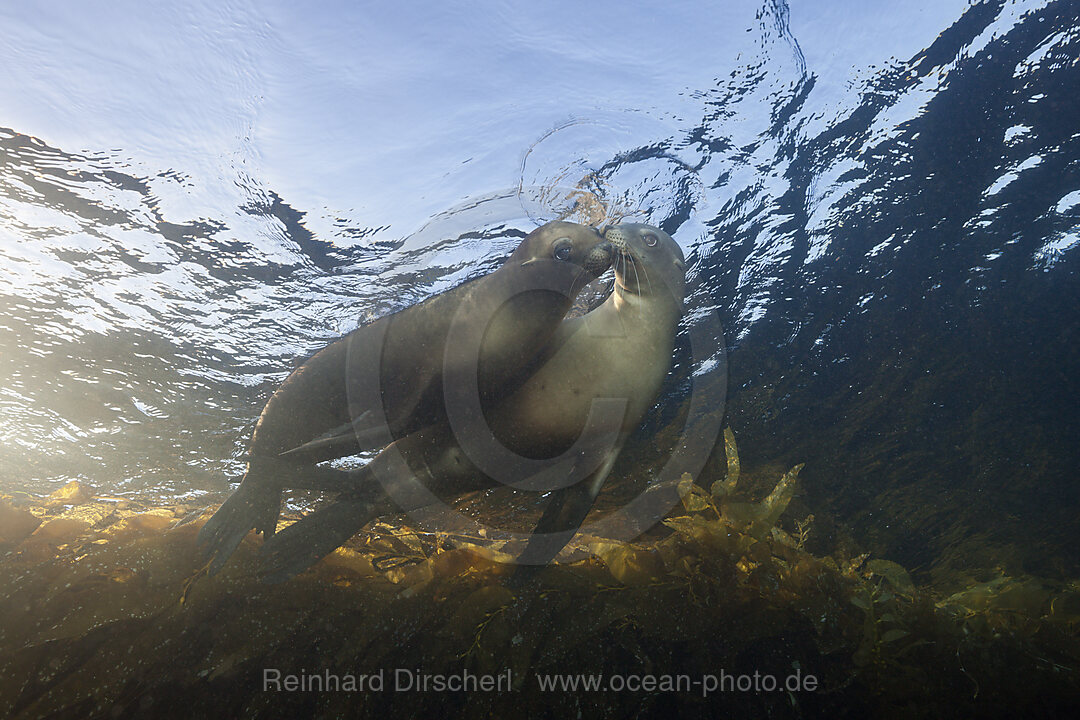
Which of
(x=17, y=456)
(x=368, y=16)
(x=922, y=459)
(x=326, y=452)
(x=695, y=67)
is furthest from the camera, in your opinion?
(x=17, y=456)

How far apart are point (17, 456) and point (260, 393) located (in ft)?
29.3

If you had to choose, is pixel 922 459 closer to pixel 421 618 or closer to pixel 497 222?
pixel 497 222

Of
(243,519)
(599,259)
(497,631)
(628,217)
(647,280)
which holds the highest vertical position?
(628,217)

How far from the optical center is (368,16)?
12.3 feet

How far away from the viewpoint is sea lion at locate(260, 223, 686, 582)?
9.87ft

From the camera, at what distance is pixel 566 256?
2502 mm

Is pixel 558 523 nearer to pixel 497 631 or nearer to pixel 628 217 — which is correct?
pixel 497 631

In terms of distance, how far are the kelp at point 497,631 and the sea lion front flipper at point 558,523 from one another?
124 millimetres

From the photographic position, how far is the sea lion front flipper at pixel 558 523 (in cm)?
323

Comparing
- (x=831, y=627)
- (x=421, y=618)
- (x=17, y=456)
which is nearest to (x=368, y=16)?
(x=421, y=618)

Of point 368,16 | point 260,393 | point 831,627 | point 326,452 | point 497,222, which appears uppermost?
point 368,16

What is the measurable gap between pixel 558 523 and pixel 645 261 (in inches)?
78.4

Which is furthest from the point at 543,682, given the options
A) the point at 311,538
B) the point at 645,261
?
the point at 645,261

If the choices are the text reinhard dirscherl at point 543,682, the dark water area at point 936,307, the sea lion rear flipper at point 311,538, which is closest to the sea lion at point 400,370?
the sea lion rear flipper at point 311,538
